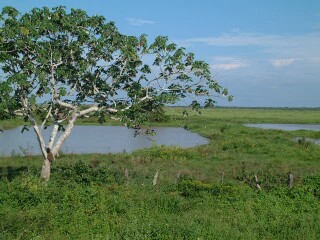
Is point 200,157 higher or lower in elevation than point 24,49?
lower

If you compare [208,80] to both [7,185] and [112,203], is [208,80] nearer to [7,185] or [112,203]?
[112,203]

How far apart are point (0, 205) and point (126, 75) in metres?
5.87

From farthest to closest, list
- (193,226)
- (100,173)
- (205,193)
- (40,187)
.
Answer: (100,173) < (205,193) < (40,187) < (193,226)

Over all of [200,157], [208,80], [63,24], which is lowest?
[200,157]

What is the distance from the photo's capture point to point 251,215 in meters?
10.8

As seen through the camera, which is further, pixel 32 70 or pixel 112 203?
pixel 32 70

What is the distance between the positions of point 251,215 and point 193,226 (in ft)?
8.47

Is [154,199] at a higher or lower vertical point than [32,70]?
lower

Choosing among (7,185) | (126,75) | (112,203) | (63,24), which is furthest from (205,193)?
(63,24)

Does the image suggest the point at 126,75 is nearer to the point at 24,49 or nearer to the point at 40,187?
the point at 24,49

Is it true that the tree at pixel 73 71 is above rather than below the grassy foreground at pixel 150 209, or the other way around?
above

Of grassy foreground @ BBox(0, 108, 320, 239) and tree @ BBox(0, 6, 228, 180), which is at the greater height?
tree @ BBox(0, 6, 228, 180)

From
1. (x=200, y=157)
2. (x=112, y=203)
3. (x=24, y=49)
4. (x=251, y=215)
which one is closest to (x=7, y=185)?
(x=112, y=203)

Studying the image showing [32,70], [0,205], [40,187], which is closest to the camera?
[0,205]
